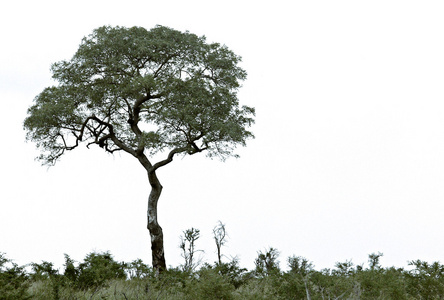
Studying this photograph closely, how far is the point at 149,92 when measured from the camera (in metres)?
18.5

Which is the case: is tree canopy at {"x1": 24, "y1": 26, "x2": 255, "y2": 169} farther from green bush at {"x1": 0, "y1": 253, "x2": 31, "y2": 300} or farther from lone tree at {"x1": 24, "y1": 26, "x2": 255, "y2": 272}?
green bush at {"x1": 0, "y1": 253, "x2": 31, "y2": 300}

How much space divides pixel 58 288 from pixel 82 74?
11.8 metres

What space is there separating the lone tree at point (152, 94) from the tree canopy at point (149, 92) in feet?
0.14

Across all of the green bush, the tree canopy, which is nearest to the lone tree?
the tree canopy

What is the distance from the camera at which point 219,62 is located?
1923cm

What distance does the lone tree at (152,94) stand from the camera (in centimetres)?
1789

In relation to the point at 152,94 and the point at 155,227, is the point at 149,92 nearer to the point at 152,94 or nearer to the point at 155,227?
the point at 152,94

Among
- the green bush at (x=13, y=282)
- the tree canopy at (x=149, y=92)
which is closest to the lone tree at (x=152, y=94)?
the tree canopy at (x=149, y=92)

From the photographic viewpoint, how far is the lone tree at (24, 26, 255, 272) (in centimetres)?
1789

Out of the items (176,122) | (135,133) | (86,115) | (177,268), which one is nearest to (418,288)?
(177,268)

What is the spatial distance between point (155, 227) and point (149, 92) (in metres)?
5.88

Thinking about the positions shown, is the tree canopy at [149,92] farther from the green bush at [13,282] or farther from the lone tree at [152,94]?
the green bush at [13,282]

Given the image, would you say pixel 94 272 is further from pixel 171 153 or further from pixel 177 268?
pixel 171 153

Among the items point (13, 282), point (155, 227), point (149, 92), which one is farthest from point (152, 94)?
point (13, 282)
